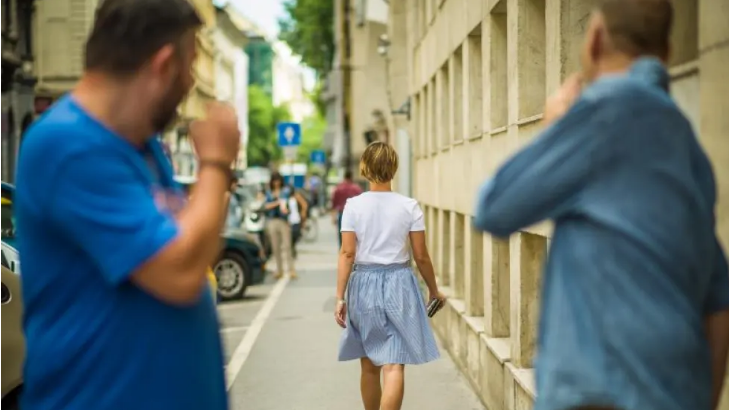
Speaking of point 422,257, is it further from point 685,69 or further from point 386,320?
point 685,69

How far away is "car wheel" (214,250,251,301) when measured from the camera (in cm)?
1981

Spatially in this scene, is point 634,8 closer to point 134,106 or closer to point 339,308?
point 134,106

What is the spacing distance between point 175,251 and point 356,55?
56163 millimetres

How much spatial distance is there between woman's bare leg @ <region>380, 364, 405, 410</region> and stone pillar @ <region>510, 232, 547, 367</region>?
4.09ft

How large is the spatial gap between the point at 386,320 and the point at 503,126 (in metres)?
3.21

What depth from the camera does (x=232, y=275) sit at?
20062mm

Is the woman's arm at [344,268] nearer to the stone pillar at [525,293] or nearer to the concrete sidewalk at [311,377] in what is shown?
the stone pillar at [525,293]

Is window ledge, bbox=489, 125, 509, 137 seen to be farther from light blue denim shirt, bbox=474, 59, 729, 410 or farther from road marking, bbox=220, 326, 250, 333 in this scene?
light blue denim shirt, bbox=474, 59, 729, 410

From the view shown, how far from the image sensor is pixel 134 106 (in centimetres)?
277

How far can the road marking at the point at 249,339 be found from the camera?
12012 mm

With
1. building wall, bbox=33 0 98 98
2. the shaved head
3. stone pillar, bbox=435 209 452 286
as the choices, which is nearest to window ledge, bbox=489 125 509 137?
stone pillar, bbox=435 209 452 286

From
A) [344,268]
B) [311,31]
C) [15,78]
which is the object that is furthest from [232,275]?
[311,31]

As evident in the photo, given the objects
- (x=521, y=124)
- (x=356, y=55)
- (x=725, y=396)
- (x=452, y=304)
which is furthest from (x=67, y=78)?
(x=725, y=396)

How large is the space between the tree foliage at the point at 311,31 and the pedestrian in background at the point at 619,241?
213 feet
